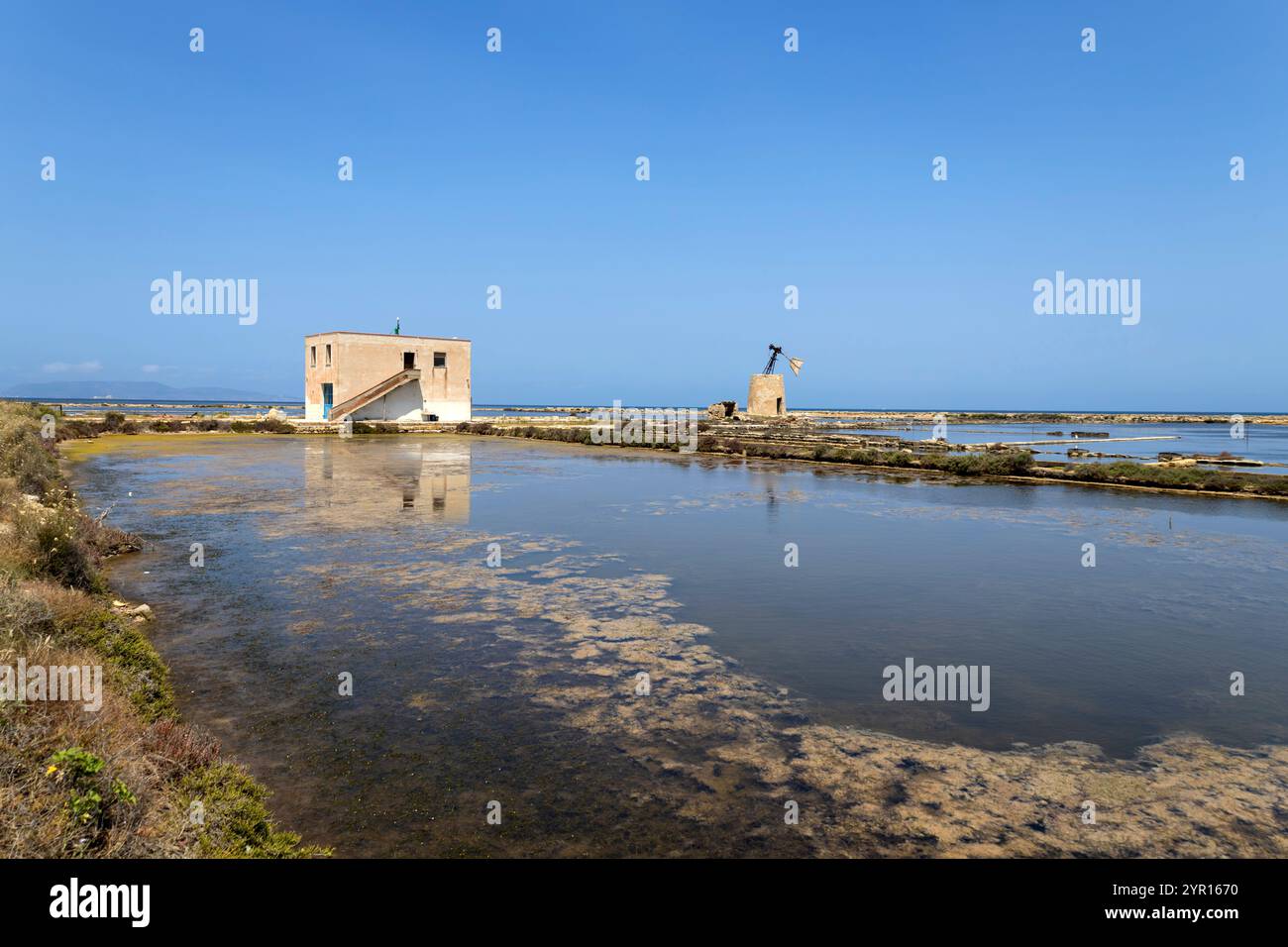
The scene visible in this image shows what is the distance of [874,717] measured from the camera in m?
5.97

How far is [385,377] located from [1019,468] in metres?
38.5

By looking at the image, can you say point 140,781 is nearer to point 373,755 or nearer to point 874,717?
point 373,755

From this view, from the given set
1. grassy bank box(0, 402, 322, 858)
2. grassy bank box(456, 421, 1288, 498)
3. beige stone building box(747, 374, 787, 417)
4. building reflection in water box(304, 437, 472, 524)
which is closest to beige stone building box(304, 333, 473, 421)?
building reflection in water box(304, 437, 472, 524)

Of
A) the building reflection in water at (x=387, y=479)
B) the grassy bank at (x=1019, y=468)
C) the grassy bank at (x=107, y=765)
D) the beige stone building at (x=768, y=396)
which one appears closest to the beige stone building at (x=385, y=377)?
the building reflection in water at (x=387, y=479)

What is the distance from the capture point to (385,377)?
48438 millimetres

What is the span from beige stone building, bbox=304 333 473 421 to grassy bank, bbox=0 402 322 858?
42279 mm

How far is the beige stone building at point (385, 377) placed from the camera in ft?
153

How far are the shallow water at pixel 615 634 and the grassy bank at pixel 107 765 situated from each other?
365 millimetres

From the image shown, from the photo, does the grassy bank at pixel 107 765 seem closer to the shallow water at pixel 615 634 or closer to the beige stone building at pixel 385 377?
the shallow water at pixel 615 634

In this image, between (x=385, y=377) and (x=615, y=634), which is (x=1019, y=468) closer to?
(x=615, y=634)

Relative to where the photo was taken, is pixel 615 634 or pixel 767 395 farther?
pixel 767 395

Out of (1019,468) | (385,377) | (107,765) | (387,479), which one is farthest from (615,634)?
(385,377)

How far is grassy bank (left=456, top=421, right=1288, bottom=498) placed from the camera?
2252 cm
